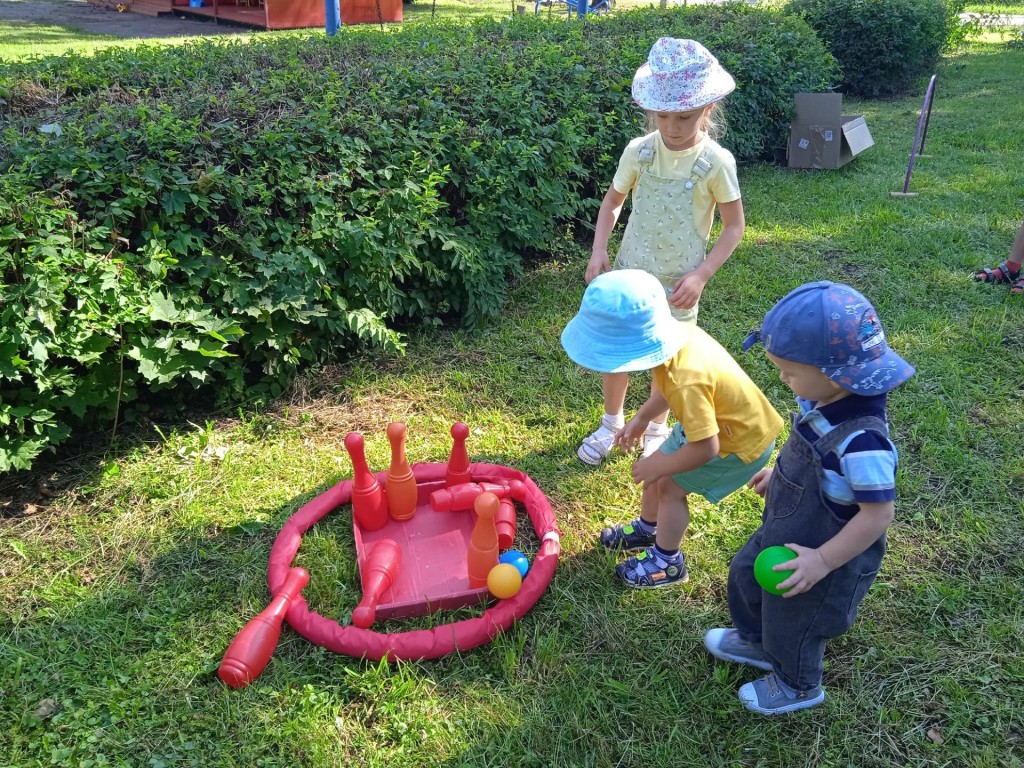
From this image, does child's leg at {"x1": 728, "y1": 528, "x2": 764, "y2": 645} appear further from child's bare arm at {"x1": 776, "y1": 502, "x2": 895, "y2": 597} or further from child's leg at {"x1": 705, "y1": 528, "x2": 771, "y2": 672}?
child's bare arm at {"x1": 776, "y1": 502, "x2": 895, "y2": 597}

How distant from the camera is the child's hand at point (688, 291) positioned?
2.85 meters

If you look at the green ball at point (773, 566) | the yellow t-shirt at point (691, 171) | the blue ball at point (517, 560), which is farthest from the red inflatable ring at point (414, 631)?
the yellow t-shirt at point (691, 171)

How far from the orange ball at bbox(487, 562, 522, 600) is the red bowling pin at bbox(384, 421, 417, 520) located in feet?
1.89

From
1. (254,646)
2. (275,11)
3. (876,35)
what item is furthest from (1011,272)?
(275,11)

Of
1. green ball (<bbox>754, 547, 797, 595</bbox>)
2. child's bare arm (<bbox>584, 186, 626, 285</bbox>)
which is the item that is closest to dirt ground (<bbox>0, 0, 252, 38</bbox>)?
child's bare arm (<bbox>584, 186, 626, 285</bbox>)

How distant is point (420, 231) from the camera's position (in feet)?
12.6

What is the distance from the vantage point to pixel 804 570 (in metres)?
1.82

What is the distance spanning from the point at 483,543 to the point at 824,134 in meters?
6.07

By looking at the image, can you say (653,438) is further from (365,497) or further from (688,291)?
(365,497)

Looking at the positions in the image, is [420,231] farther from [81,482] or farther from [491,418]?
[81,482]

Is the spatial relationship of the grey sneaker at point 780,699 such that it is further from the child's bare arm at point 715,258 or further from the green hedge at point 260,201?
the green hedge at point 260,201

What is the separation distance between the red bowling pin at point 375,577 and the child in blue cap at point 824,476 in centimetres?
122

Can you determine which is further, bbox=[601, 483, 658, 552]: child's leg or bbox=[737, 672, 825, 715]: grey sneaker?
bbox=[601, 483, 658, 552]: child's leg

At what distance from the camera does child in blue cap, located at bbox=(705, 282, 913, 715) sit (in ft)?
5.63
